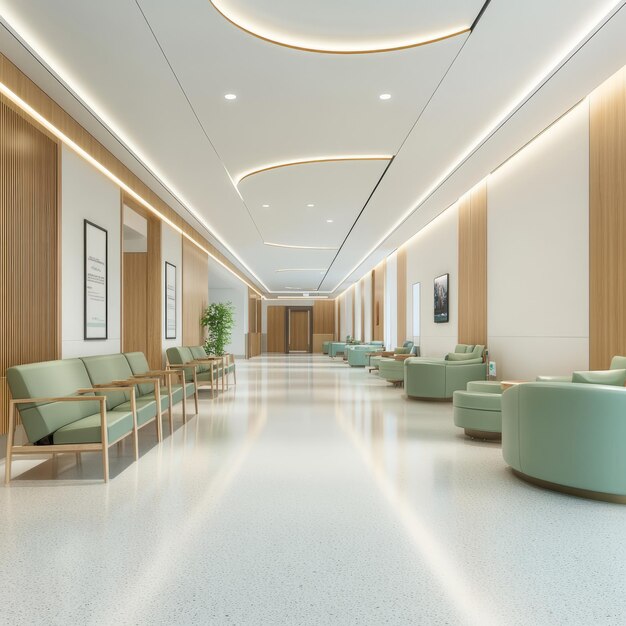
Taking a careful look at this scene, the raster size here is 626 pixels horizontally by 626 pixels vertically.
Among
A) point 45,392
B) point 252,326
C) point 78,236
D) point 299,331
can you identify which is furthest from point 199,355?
point 299,331

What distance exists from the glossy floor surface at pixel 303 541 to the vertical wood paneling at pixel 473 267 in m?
4.23

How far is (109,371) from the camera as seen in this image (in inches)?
241

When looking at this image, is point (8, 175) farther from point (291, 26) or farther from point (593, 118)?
point (593, 118)

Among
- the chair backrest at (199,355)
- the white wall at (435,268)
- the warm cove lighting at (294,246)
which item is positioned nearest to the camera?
the chair backrest at (199,355)

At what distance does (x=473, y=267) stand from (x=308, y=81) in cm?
528

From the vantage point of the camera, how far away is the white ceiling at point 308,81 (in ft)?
14.1

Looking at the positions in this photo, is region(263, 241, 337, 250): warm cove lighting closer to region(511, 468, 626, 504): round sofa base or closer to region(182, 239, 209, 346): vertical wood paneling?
region(182, 239, 209, 346): vertical wood paneling

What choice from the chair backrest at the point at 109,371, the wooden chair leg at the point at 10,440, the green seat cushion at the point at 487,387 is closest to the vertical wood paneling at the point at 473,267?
the green seat cushion at the point at 487,387

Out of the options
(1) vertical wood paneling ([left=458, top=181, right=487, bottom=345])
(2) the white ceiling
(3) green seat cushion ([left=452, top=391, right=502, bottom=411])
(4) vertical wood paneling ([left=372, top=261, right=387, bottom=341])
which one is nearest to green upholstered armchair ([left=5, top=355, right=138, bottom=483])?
(2) the white ceiling

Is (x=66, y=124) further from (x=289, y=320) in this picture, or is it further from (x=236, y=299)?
(x=289, y=320)

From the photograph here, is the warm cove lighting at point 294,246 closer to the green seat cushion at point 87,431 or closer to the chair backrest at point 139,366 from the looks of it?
the chair backrest at point 139,366

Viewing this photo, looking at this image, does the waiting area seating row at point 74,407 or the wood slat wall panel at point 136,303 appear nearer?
the waiting area seating row at point 74,407

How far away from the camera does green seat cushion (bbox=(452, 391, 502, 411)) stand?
561cm

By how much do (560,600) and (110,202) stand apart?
6434 millimetres
